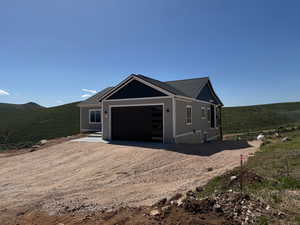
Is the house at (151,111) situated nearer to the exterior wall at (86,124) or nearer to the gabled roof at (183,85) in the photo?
the gabled roof at (183,85)

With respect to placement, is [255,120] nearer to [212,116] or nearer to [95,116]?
[212,116]

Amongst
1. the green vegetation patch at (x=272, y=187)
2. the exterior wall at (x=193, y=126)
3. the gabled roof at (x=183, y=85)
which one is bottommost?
the green vegetation patch at (x=272, y=187)

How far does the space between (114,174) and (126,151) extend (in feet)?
11.1

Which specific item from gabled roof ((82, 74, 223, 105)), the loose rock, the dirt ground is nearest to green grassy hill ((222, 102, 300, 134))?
gabled roof ((82, 74, 223, 105))

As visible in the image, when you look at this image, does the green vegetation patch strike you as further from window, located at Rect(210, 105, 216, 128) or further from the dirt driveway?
window, located at Rect(210, 105, 216, 128)

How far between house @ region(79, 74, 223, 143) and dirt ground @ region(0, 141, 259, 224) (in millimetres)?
2425

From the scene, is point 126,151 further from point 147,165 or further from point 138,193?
point 138,193

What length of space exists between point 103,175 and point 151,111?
7.24 metres

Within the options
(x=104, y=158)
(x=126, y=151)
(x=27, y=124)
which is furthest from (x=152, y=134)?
(x=27, y=124)

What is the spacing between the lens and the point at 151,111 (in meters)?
14.1

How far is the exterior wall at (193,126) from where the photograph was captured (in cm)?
1347

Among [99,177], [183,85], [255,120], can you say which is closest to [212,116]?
[183,85]

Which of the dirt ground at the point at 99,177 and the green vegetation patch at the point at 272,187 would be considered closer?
the green vegetation patch at the point at 272,187

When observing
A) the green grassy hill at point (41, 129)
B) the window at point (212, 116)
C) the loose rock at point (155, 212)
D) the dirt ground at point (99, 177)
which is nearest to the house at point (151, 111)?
the dirt ground at point (99, 177)
